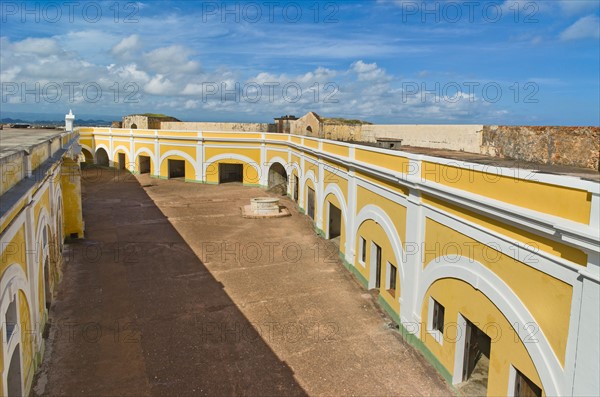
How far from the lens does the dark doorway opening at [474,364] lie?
30.9 ft

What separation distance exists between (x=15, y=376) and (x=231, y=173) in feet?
102

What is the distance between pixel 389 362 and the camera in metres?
10.7

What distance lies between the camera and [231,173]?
38.4 meters

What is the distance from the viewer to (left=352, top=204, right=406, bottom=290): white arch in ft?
40.0

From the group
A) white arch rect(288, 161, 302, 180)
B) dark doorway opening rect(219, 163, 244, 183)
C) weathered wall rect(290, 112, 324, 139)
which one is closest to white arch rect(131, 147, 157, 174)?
dark doorway opening rect(219, 163, 244, 183)

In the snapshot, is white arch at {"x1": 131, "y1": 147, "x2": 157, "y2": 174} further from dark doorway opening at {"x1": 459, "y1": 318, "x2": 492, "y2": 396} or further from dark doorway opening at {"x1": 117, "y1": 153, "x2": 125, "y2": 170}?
dark doorway opening at {"x1": 459, "y1": 318, "x2": 492, "y2": 396}

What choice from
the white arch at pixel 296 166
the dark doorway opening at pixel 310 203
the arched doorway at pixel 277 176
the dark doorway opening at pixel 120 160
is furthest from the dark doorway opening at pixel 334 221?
the dark doorway opening at pixel 120 160

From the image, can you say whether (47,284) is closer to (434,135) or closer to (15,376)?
(15,376)

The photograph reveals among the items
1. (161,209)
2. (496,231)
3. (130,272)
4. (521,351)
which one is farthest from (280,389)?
(161,209)

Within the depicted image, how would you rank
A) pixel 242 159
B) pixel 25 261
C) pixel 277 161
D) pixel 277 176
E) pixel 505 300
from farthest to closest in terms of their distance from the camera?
pixel 242 159 < pixel 277 176 < pixel 277 161 < pixel 25 261 < pixel 505 300

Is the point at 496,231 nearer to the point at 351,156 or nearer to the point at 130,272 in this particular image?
the point at 351,156

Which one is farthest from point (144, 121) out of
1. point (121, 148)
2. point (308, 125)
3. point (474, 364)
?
point (474, 364)

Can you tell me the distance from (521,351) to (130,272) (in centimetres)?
1347

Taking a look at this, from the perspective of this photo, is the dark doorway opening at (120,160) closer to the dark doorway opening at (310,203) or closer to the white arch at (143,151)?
the white arch at (143,151)
